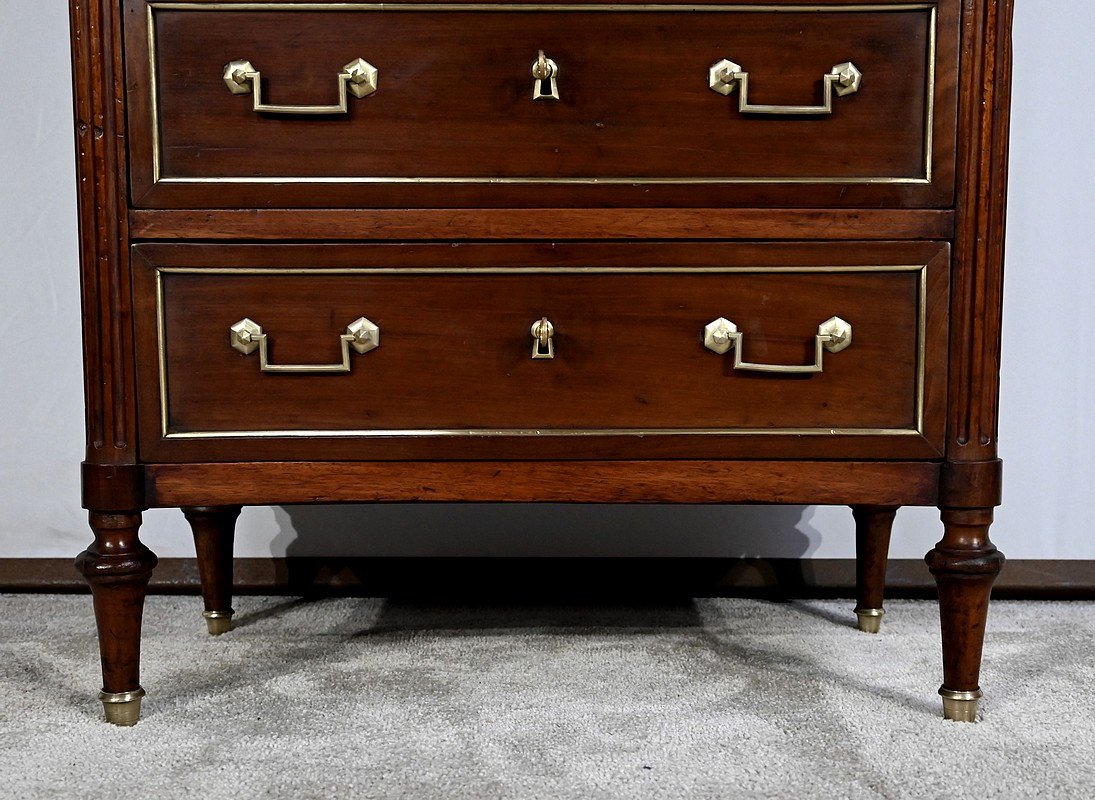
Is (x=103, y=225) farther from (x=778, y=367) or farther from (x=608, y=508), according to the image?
(x=608, y=508)

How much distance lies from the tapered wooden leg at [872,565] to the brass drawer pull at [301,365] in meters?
0.62

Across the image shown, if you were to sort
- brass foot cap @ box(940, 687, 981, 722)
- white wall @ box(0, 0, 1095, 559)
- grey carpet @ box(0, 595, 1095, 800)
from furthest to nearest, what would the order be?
white wall @ box(0, 0, 1095, 559) → brass foot cap @ box(940, 687, 981, 722) → grey carpet @ box(0, 595, 1095, 800)

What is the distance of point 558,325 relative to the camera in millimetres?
862

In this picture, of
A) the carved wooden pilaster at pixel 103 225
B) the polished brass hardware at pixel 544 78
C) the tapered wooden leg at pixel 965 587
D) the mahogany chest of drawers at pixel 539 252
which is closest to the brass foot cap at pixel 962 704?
the tapered wooden leg at pixel 965 587

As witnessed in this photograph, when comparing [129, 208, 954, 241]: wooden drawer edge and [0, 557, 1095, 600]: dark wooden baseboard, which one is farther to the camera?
[0, 557, 1095, 600]: dark wooden baseboard

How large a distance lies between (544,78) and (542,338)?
0.21 meters

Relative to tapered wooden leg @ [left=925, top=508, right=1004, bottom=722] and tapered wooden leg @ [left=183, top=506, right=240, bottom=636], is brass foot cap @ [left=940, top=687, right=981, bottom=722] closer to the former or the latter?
tapered wooden leg @ [left=925, top=508, right=1004, bottom=722]

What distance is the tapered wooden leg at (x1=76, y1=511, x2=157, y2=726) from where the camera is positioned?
2.89 feet

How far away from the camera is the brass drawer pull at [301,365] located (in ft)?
2.80

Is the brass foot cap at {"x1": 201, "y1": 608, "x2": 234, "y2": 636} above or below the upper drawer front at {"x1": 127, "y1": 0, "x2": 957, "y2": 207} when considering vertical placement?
below

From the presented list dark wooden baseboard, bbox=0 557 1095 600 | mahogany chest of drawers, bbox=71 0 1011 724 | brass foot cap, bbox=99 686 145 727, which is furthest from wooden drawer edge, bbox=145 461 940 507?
dark wooden baseboard, bbox=0 557 1095 600

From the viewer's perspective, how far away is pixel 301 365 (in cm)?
86

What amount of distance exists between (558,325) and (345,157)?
218mm

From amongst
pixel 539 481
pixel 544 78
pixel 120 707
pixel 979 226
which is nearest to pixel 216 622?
pixel 120 707
